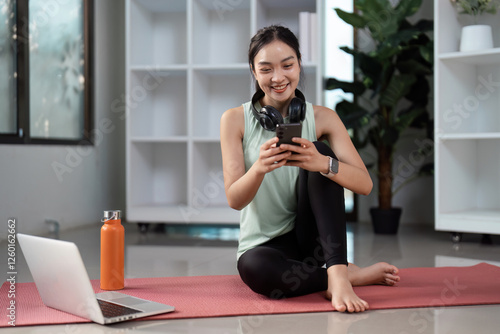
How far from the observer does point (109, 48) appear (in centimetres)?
368

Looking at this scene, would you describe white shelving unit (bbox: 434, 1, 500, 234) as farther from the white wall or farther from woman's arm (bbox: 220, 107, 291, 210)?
the white wall

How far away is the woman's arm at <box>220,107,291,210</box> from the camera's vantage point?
141 centimetres

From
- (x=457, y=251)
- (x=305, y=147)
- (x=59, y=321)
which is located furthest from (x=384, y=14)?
(x=59, y=321)

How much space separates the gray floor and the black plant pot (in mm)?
54

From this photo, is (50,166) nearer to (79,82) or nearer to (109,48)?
(79,82)

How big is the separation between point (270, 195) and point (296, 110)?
0.27 meters

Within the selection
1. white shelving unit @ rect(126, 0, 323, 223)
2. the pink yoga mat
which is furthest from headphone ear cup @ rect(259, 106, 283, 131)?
white shelving unit @ rect(126, 0, 323, 223)

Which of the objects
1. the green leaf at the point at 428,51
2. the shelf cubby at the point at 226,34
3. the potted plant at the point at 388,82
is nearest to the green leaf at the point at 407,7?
the potted plant at the point at 388,82

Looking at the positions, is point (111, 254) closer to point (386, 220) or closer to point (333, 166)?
point (333, 166)

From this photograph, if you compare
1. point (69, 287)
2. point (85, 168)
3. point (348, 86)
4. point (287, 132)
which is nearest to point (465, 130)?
point (348, 86)

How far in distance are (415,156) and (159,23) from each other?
Answer: 1.76 meters

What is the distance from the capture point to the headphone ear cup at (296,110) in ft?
4.99

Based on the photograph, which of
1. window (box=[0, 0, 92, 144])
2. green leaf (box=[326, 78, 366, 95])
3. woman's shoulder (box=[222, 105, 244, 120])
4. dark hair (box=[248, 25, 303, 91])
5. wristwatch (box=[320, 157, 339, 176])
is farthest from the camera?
green leaf (box=[326, 78, 366, 95])

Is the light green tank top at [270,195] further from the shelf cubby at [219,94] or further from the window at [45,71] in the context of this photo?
the shelf cubby at [219,94]
